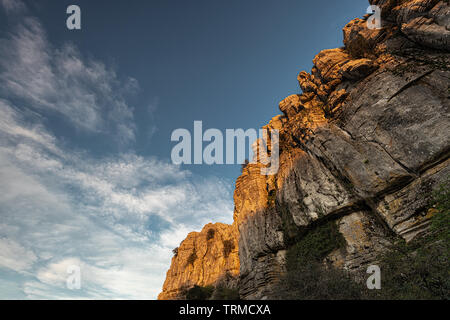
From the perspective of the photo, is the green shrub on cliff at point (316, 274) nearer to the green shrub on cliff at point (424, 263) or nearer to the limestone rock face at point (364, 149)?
the limestone rock face at point (364, 149)

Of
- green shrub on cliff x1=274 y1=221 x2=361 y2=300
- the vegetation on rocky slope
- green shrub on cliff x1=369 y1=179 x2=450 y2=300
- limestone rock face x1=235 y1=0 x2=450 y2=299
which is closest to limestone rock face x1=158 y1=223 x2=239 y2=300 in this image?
limestone rock face x1=235 y1=0 x2=450 y2=299

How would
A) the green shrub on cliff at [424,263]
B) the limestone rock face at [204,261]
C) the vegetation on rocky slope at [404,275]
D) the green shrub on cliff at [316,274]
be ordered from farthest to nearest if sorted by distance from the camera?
the limestone rock face at [204,261] < the green shrub on cliff at [316,274] < the vegetation on rocky slope at [404,275] < the green shrub on cliff at [424,263]

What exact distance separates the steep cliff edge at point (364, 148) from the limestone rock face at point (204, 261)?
1925 centimetres

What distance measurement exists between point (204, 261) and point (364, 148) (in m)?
42.6

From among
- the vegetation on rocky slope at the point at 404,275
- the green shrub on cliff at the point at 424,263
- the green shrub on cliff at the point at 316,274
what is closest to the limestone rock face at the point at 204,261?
the green shrub on cliff at the point at 316,274

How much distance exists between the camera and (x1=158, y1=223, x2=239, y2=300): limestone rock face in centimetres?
4697

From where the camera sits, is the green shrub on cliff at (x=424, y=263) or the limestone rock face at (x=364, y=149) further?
the limestone rock face at (x=364, y=149)

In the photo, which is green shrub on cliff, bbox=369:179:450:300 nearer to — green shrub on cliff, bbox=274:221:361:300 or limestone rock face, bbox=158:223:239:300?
green shrub on cliff, bbox=274:221:361:300

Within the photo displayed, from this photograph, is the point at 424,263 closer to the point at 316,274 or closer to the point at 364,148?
the point at 316,274

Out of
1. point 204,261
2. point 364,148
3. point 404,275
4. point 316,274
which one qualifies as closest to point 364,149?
point 364,148

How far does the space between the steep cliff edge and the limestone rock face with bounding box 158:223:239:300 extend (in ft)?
63.2

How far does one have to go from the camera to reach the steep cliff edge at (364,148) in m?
17.3

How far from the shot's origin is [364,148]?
20562 mm
